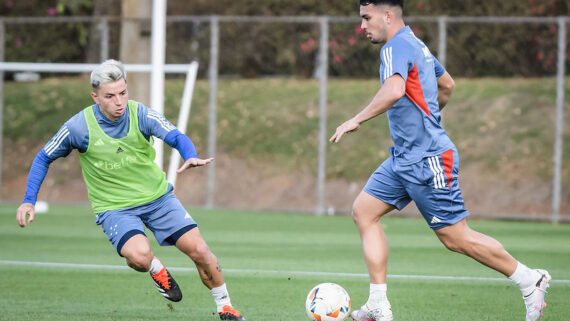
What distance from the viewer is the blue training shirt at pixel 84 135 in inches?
246

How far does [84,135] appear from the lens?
635 cm

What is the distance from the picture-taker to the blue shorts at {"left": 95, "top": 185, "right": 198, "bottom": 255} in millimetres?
6328

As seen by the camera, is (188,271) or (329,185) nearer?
(188,271)

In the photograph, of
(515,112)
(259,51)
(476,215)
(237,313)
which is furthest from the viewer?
(259,51)

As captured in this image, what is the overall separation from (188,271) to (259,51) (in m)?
11.7

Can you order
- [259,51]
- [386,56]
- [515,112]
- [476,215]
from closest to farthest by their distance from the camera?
[386,56]
[476,215]
[515,112]
[259,51]

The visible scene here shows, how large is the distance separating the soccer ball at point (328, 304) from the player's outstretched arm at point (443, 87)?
150 cm

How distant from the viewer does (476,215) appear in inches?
616

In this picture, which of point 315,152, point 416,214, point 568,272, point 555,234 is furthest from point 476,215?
point 568,272

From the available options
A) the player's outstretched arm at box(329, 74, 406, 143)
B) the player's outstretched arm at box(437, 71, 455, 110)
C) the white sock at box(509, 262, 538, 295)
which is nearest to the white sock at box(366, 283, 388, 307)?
the white sock at box(509, 262, 538, 295)

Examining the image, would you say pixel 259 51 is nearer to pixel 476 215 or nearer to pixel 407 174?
pixel 476 215

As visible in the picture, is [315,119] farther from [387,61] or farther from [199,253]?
[387,61]

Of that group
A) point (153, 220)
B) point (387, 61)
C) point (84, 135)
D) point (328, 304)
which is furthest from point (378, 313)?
point (84, 135)

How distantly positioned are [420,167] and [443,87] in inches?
31.8
